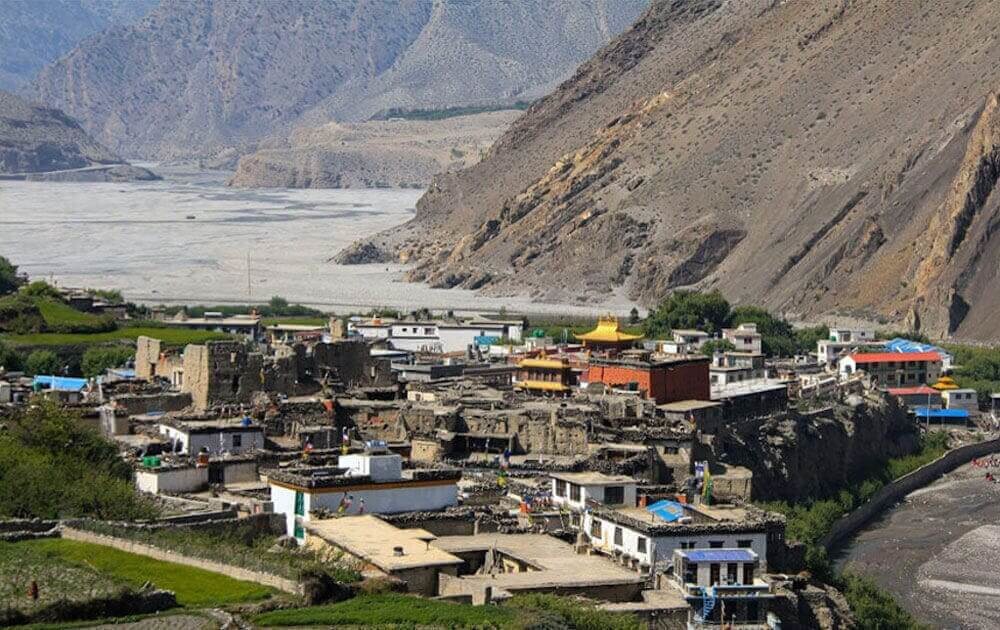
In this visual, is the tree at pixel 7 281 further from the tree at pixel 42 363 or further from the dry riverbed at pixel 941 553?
the dry riverbed at pixel 941 553

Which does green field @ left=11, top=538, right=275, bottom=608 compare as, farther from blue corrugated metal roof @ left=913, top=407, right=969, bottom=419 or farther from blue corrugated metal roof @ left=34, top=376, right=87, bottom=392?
blue corrugated metal roof @ left=913, top=407, right=969, bottom=419

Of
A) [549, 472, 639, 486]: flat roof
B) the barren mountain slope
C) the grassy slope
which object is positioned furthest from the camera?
the barren mountain slope

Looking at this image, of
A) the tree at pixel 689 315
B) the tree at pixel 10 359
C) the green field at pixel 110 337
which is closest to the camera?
the tree at pixel 10 359

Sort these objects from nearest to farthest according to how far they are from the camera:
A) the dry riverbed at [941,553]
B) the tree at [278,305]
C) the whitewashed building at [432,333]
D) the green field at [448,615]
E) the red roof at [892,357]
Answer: the green field at [448,615] → the dry riverbed at [941,553] → the whitewashed building at [432,333] → the red roof at [892,357] → the tree at [278,305]

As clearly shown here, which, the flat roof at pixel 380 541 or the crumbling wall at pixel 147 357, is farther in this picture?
the crumbling wall at pixel 147 357

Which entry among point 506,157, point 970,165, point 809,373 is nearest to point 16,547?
point 809,373

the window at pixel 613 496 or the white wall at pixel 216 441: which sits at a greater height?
the white wall at pixel 216 441

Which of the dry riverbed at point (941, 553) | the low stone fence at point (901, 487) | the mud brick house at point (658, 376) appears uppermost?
the mud brick house at point (658, 376)

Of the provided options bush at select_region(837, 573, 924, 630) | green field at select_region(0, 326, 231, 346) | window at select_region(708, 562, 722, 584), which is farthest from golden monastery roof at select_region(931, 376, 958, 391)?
window at select_region(708, 562, 722, 584)

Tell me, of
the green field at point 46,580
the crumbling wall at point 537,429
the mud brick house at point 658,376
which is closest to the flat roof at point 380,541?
the green field at point 46,580
